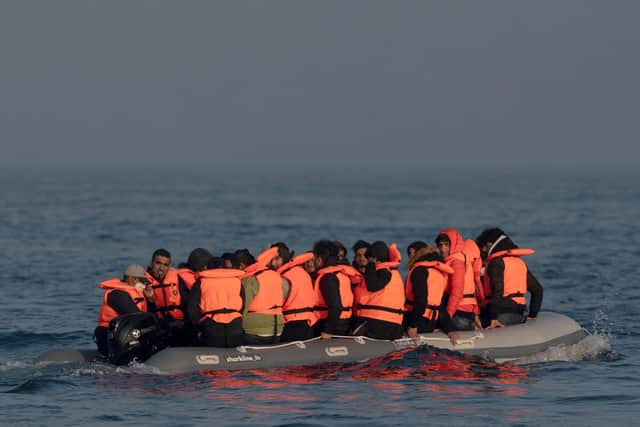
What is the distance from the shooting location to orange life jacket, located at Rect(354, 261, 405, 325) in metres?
16.8

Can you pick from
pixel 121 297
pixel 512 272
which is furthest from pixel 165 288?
pixel 512 272

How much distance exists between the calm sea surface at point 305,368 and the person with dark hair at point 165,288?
1446 mm

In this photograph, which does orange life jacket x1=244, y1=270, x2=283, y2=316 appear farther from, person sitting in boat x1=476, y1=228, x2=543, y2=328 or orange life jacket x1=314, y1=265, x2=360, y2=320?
person sitting in boat x1=476, y1=228, x2=543, y2=328

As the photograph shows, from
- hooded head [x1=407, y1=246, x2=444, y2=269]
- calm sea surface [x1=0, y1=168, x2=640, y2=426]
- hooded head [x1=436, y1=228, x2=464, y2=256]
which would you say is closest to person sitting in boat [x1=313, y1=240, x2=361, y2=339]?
calm sea surface [x1=0, y1=168, x2=640, y2=426]

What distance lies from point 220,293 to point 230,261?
53cm

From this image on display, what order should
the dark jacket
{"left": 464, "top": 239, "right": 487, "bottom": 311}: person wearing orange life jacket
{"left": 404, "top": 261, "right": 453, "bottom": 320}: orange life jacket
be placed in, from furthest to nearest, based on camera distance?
the dark jacket, {"left": 464, "top": 239, "right": 487, "bottom": 311}: person wearing orange life jacket, {"left": 404, "top": 261, "right": 453, "bottom": 320}: orange life jacket

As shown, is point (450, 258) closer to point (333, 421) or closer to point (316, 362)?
point (316, 362)

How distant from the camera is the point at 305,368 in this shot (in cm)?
1653

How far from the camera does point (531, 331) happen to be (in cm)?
1847

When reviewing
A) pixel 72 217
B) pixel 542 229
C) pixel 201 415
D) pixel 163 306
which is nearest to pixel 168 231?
pixel 72 217

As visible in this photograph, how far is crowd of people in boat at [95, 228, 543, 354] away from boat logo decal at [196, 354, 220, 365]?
0.30 meters

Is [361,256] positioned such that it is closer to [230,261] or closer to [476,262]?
[476,262]

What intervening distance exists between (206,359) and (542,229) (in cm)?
3596

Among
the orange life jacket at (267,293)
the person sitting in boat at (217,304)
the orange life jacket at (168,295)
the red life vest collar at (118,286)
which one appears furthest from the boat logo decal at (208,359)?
the red life vest collar at (118,286)
